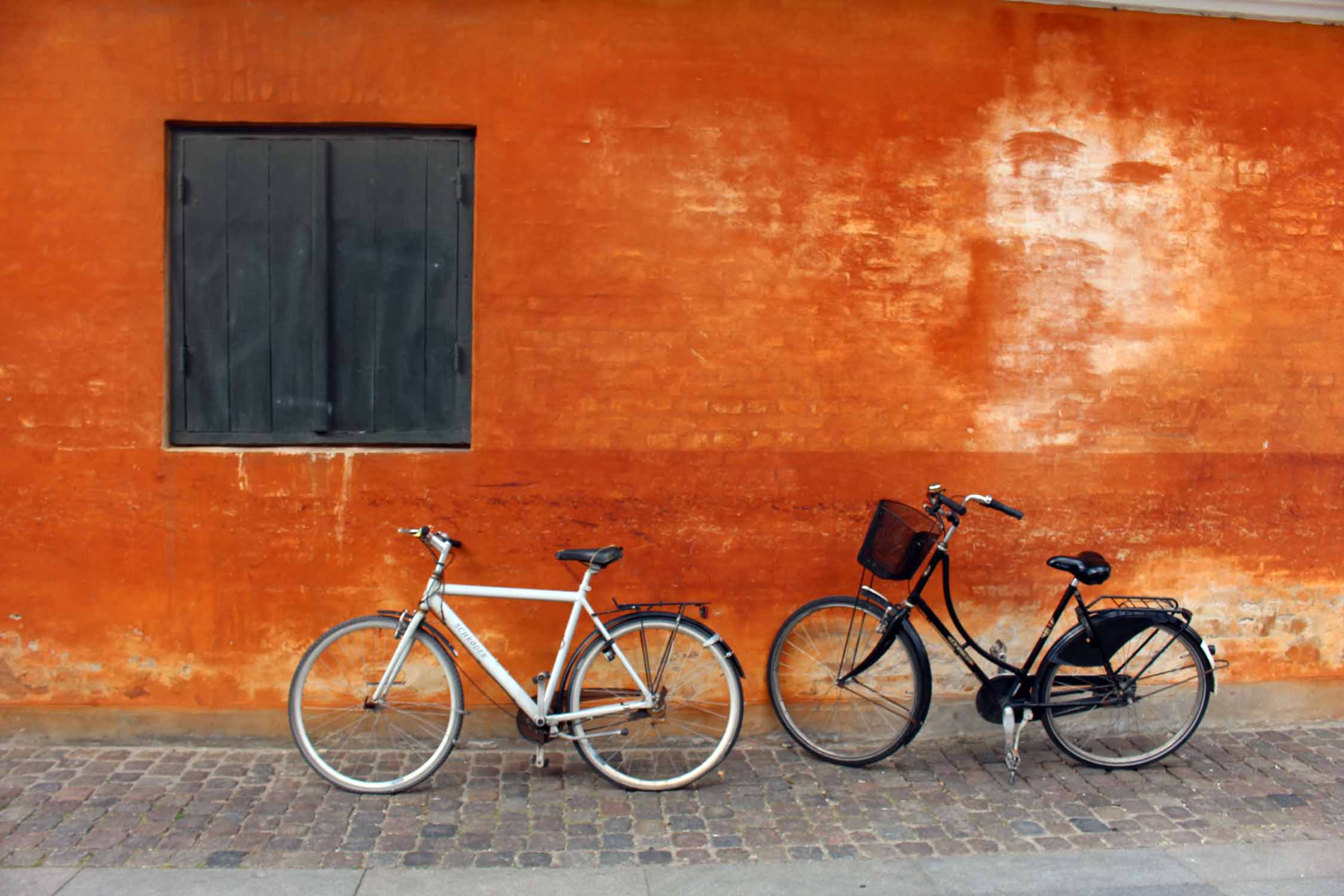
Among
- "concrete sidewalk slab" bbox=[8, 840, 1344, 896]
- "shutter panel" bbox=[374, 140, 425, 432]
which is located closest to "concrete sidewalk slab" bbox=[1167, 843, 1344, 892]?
"concrete sidewalk slab" bbox=[8, 840, 1344, 896]

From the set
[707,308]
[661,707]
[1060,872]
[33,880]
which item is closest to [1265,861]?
[1060,872]

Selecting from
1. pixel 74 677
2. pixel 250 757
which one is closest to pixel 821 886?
pixel 250 757

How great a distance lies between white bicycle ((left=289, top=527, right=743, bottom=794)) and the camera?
4738 mm

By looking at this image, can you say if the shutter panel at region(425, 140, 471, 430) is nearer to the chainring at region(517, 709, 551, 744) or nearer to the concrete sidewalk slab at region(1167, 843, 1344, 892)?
the chainring at region(517, 709, 551, 744)

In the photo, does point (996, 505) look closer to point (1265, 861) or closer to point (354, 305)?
point (1265, 861)

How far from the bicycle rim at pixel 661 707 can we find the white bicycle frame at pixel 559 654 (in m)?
0.07

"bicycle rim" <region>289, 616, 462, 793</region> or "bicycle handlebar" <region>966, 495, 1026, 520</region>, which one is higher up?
"bicycle handlebar" <region>966, 495, 1026, 520</region>

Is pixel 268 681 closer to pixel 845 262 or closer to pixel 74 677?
pixel 74 677

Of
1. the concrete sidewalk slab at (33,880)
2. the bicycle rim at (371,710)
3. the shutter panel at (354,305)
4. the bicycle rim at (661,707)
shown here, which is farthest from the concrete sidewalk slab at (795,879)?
the shutter panel at (354,305)

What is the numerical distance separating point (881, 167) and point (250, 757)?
4.39 m

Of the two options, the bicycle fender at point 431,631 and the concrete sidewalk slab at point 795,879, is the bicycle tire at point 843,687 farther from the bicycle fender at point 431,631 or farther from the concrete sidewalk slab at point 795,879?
the bicycle fender at point 431,631

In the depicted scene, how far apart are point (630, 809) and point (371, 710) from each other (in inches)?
50.6

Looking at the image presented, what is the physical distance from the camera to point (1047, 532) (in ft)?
18.3

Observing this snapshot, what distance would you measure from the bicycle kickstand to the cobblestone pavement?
68 millimetres
